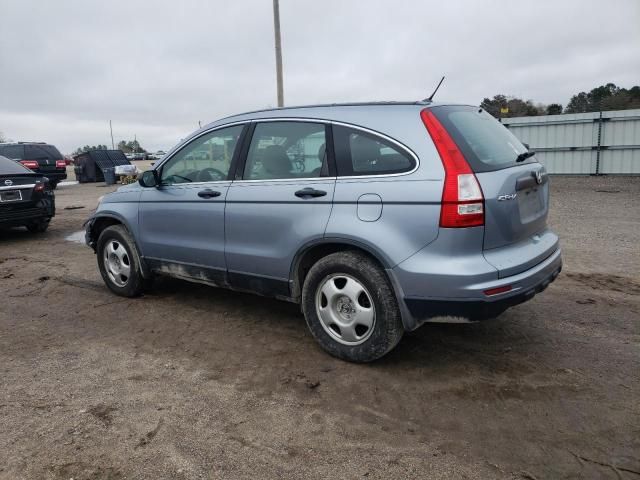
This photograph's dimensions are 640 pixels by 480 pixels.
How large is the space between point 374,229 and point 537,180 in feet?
4.11

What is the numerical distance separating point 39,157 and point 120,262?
17.3 m

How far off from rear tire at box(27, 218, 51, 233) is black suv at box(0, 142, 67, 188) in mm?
9682

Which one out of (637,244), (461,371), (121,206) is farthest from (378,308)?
(637,244)

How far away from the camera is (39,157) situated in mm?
19594

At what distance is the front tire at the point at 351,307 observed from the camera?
326 centimetres

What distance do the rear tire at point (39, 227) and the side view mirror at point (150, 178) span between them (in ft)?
19.0

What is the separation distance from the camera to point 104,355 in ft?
12.5

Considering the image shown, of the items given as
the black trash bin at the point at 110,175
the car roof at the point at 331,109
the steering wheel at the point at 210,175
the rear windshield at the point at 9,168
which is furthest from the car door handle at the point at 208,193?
the black trash bin at the point at 110,175

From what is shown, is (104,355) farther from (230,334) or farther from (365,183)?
(365,183)

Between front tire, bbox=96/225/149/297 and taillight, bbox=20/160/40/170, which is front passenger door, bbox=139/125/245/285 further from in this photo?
taillight, bbox=20/160/40/170

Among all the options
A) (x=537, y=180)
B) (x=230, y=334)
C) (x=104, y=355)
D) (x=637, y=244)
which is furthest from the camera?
(x=637, y=244)

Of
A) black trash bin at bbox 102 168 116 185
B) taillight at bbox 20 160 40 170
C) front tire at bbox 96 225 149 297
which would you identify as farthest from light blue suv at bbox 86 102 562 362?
black trash bin at bbox 102 168 116 185

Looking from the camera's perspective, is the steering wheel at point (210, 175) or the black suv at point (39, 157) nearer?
the steering wheel at point (210, 175)

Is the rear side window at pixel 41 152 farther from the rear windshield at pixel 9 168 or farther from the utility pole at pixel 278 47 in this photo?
the rear windshield at pixel 9 168
